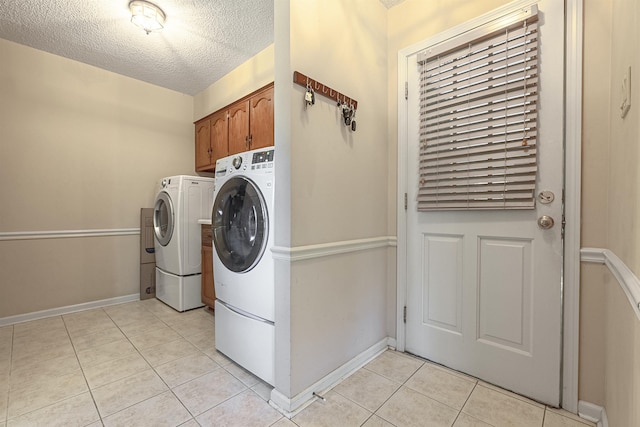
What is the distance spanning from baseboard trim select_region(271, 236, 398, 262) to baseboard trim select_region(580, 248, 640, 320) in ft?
3.16

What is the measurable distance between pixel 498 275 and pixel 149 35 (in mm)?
3106

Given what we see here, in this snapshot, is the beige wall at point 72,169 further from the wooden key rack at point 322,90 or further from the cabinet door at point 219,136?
the wooden key rack at point 322,90

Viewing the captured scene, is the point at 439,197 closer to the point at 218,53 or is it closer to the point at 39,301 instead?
the point at 218,53

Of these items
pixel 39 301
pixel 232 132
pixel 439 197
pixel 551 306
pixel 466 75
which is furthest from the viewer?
pixel 232 132

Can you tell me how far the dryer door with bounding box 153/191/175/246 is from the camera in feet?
9.10

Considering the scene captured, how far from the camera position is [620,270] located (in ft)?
2.98

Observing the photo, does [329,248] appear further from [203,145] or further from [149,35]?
[203,145]

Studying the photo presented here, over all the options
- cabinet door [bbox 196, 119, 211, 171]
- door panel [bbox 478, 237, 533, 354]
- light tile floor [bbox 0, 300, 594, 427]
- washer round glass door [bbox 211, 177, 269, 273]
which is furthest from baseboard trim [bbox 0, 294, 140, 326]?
door panel [bbox 478, 237, 533, 354]

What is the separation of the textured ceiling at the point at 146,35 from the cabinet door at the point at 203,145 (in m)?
0.57

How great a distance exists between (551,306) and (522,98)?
1.04 meters

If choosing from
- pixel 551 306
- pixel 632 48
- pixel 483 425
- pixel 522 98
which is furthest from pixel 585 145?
pixel 483 425

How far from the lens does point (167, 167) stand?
10.9 feet

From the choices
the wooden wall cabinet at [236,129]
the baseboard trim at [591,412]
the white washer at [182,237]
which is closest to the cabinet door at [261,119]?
the wooden wall cabinet at [236,129]

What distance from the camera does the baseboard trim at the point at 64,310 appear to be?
2446 mm
